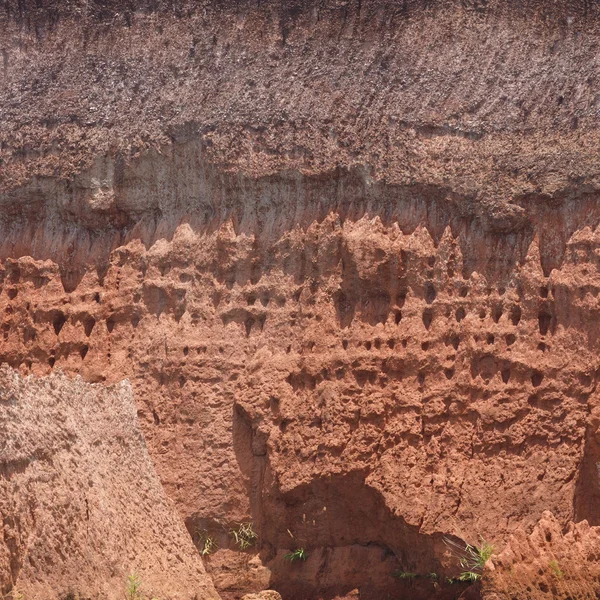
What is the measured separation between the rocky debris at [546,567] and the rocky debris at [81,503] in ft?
6.36

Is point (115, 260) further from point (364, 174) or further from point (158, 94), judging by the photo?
point (364, 174)

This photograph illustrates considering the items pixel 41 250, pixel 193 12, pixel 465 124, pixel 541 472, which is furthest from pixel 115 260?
pixel 541 472

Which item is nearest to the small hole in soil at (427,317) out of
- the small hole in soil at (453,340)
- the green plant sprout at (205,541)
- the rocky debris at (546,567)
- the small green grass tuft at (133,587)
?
the small hole in soil at (453,340)

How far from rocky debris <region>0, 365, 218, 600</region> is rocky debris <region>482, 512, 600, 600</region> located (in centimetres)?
194

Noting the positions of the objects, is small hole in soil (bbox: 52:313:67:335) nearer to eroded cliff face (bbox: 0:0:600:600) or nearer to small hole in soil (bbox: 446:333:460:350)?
eroded cliff face (bbox: 0:0:600:600)

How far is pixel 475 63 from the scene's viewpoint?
37.4 ft

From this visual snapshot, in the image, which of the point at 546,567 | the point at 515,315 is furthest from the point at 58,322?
the point at 546,567

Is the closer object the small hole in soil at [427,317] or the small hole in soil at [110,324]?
the small hole in soil at [427,317]

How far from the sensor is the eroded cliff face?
418 inches

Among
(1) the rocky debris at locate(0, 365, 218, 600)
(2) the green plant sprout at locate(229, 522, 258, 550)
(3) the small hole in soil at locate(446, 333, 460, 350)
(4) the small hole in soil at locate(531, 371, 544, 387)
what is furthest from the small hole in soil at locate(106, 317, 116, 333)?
(4) the small hole in soil at locate(531, 371, 544, 387)

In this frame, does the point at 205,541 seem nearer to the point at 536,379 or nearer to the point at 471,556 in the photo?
the point at 471,556

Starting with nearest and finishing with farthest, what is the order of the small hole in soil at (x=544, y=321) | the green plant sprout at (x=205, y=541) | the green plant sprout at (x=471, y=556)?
the green plant sprout at (x=471, y=556) → the small hole in soil at (x=544, y=321) → the green plant sprout at (x=205, y=541)

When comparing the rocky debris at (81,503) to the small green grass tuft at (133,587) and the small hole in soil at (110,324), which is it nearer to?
the small green grass tuft at (133,587)

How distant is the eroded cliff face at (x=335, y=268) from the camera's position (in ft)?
34.8
